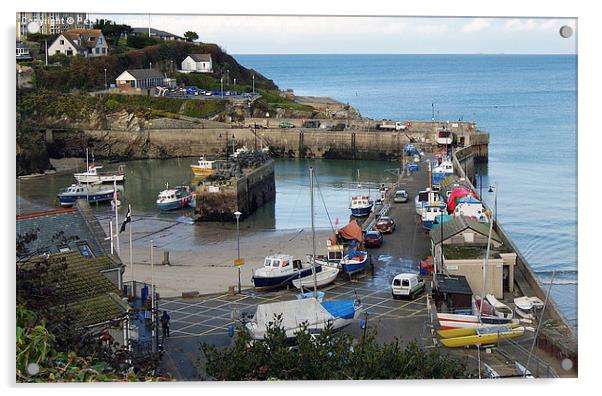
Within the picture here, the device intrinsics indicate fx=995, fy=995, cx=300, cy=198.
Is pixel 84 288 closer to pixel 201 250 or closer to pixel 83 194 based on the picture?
pixel 201 250

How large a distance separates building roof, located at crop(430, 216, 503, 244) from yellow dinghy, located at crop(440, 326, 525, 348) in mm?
4091

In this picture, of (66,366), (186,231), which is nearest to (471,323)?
(66,366)

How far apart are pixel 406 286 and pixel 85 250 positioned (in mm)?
3925

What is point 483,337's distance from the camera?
29.2 feet

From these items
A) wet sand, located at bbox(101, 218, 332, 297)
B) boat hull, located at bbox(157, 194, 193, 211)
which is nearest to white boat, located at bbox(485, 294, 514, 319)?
wet sand, located at bbox(101, 218, 332, 297)

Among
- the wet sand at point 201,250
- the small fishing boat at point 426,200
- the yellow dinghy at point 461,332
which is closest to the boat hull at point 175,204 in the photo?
the wet sand at point 201,250

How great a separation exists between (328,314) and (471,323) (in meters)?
1.37

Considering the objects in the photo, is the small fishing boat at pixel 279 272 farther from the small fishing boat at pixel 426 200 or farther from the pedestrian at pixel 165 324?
the small fishing boat at pixel 426 200

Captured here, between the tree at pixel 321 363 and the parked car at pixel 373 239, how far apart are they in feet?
29.2

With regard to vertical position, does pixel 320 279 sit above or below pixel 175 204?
below

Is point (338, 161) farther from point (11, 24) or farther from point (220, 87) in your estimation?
point (11, 24)

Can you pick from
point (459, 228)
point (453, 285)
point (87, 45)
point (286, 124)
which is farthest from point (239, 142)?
point (453, 285)

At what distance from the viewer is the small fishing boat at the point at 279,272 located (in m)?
12.9

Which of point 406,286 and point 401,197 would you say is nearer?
point 406,286
